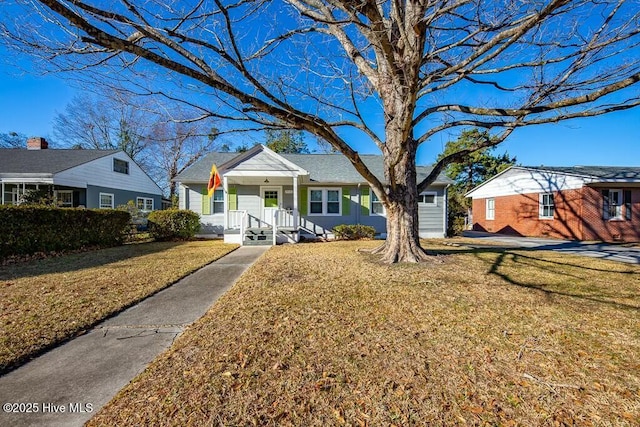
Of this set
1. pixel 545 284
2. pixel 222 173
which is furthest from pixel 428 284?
pixel 222 173

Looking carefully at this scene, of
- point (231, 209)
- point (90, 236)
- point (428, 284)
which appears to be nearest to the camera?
point (428, 284)

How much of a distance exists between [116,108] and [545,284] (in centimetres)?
850

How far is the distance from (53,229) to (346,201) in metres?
11.5

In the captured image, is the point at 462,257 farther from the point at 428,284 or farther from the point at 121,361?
the point at 121,361

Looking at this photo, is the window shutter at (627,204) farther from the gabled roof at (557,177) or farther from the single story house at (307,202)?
the single story house at (307,202)

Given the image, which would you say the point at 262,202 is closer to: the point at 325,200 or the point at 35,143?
the point at 325,200

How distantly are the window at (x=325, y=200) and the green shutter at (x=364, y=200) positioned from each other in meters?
1.13

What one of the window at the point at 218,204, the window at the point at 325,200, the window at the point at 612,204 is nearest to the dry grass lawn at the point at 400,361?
the window at the point at 325,200

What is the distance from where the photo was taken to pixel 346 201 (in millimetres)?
14258

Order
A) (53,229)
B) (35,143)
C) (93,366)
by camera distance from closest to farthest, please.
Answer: (93,366), (53,229), (35,143)

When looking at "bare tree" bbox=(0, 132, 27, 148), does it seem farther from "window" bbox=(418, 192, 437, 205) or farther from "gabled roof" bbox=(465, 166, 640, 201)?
"gabled roof" bbox=(465, 166, 640, 201)

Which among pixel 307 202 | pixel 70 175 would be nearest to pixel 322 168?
pixel 307 202

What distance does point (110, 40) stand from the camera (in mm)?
3215

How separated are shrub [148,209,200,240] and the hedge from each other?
1367 millimetres
